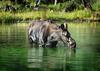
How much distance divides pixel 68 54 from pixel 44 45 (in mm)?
3862

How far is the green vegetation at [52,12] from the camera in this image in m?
63.7

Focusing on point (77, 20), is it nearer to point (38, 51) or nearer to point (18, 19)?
point (18, 19)

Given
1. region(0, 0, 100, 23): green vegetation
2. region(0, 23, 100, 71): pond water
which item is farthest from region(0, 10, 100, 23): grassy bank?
region(0, 23, 100, 71): pond water

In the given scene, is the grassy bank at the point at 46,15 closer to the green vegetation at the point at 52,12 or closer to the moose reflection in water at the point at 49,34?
the green vegetation at the point at 52,12

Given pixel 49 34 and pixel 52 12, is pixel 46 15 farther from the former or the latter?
pixel 49 34

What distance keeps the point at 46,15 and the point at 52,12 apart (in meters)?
3.95

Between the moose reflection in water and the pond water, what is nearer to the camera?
the pond water

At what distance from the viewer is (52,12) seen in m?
70.0

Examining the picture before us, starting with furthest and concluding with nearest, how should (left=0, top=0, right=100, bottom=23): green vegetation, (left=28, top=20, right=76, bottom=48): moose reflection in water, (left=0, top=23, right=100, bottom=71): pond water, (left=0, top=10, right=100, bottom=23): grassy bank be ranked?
1. (left=0, top=0, right=100, bottom=23): green vegetation
2. (left=0, top=10, right=100, bottom=23): grassy bank
3. (left=28, top=20, right=76, bottom=48): moose reflection in water
4. (left=0, top=23, right=100, bottom=71): pond water

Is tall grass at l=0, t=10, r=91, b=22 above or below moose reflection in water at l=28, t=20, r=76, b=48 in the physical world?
below

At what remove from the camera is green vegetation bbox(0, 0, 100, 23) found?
63.7 meters

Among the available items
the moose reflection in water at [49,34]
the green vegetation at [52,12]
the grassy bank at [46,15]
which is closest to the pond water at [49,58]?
the moose reflection in water at [49,34]

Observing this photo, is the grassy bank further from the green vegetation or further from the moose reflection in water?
the moose reflection in water

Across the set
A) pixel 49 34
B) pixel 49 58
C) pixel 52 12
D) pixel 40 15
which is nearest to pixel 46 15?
pixel 40 15
